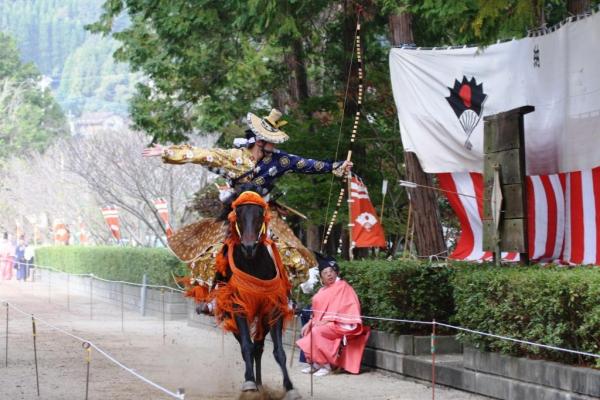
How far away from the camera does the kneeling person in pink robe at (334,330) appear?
14.2 m

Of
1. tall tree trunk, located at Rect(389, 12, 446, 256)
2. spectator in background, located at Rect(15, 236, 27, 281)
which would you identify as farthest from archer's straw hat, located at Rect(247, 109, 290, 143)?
spectator in background, located at Rect(15, 236, 27, 281)

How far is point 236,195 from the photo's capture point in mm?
11523

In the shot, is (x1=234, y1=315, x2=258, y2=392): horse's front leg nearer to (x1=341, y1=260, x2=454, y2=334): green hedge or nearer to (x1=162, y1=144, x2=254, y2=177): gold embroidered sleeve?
(x1=162, y1=144, x2=254, y2=177): gold embroidered sleeve

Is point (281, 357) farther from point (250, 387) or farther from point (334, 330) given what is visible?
point (334, 330)

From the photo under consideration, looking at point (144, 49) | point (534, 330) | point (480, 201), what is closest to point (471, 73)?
point (480, 201)

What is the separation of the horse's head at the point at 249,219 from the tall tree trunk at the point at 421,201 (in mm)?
6197

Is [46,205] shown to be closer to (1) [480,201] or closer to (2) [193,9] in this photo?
(2) [193,9]

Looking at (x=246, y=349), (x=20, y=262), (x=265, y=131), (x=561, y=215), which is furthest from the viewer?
(x=20, y=262)

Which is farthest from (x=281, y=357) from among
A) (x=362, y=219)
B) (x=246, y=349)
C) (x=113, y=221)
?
(x=113, y=221)

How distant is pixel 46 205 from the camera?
54844mm

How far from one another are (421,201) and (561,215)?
4.16 metres

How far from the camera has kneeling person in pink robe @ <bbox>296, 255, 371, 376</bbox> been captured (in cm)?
1416

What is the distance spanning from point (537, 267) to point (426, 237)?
17.3ft

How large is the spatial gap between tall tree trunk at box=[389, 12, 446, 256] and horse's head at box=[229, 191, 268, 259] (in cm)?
620
